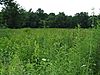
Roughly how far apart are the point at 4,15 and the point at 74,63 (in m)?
55.5

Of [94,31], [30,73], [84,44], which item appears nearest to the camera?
[30,73]

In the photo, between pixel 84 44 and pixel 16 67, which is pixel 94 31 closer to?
pixel 84 44

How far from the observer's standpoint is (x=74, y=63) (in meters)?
4.98

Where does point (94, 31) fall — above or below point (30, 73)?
above

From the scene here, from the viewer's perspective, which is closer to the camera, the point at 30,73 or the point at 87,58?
the point at 30,73

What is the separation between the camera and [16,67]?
4176mm

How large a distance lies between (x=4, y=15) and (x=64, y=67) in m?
55.8

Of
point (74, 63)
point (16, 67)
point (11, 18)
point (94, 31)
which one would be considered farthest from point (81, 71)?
point (11, 18)

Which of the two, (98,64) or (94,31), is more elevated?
(94,31)

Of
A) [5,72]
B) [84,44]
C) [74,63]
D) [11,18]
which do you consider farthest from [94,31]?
[11,18]

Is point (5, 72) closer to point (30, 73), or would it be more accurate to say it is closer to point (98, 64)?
point (30, 73)

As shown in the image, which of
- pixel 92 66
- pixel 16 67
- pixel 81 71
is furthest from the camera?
pixel 92 66

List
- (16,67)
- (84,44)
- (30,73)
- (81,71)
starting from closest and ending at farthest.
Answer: (16,67) → (30,73) → (81,71) → (84,44)

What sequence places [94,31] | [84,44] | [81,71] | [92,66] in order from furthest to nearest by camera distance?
[94,31] → [84,44] → [92,66] → [81,71]
